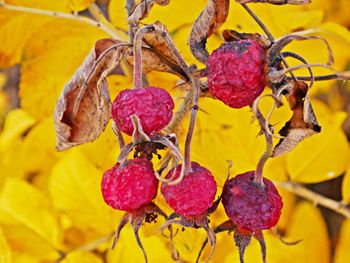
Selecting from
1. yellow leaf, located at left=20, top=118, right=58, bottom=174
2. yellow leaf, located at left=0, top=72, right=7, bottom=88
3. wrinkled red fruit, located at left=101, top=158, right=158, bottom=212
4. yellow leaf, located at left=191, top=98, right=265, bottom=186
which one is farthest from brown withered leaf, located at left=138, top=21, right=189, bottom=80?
yellow leaf, located at left=0, top=72, right=7, bottom=88

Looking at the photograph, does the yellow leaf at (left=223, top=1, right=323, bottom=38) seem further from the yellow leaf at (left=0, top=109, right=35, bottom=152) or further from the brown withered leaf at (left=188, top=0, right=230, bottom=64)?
the yellow leaf at (left=0, top=109, right=35, bottom=152)

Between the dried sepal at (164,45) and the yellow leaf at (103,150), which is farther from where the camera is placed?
the yellow leaf at (103,150)

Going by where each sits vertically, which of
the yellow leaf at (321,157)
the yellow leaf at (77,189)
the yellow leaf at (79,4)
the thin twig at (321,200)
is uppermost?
the yellow leaf at (79,4)

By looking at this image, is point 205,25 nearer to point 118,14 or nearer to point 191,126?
point 191,126

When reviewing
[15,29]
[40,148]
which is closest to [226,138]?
[15,29]

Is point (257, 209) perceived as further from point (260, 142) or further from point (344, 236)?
point (344, 236)

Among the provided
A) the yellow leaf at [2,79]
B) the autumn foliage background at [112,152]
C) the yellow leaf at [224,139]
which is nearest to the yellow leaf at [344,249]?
the autumn foliage background at [112,152]

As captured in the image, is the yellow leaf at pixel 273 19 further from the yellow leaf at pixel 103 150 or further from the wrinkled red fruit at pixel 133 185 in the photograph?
the wrinkled red fruit at pixel 133 185
